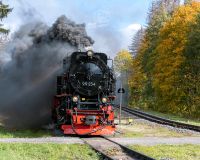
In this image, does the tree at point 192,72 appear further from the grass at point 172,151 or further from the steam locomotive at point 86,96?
the grass at point 172,151

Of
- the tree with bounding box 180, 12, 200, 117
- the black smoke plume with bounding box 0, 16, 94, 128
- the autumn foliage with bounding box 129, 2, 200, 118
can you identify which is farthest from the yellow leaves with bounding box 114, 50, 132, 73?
the black smoke plume with bounding box 0, 16, 94, 128

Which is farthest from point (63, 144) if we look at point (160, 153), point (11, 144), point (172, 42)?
point (172, 42)

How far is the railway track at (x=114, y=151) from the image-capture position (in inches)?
541

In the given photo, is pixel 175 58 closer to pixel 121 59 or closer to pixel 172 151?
pixel 172 151

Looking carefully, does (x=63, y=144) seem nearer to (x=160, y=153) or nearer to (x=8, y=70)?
(x=160, y=153)

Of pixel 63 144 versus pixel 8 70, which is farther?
pixel 8 70

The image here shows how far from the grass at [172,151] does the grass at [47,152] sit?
164cm

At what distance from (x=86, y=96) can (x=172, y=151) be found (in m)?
6.41

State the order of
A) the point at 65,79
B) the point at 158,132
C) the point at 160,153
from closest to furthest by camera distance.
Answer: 1. the point at 160,153
2. the point at 65,79
3. the point at 158,132

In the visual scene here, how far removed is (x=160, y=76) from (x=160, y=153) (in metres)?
35.6

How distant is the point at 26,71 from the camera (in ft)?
79.9

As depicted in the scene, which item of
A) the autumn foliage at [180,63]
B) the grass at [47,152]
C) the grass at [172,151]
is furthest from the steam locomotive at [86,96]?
the autumn foliage at [180,63]

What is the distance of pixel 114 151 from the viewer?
49.8 ft

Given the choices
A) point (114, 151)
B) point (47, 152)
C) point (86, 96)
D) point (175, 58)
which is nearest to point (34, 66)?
point (86, 96)
